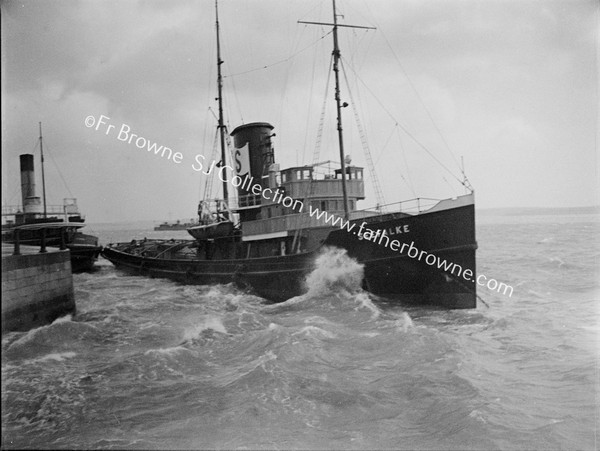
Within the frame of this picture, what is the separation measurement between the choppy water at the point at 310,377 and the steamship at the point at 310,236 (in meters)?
1.19

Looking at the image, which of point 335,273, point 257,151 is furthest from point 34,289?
point 257,151

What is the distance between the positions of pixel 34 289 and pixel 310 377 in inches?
319

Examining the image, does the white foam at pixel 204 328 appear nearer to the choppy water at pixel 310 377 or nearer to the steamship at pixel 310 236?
the choppy water at pixel 310 377

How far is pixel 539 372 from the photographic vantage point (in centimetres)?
851

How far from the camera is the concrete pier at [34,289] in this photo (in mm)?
10336

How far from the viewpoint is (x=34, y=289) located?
11312mm

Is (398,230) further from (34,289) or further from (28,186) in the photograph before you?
(28,186)

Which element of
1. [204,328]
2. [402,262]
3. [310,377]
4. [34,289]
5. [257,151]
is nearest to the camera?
[310,377]

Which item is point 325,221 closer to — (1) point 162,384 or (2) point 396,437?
(1) point 162,384

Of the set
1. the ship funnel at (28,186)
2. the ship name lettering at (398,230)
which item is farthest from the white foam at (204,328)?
the ship funnel at (28,186)

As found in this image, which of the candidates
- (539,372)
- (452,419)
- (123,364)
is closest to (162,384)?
(123,364)

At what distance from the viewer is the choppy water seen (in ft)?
19.8

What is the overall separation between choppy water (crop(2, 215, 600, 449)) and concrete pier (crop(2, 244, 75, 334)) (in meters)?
0.62

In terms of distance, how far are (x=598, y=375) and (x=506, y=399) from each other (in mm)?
2401
